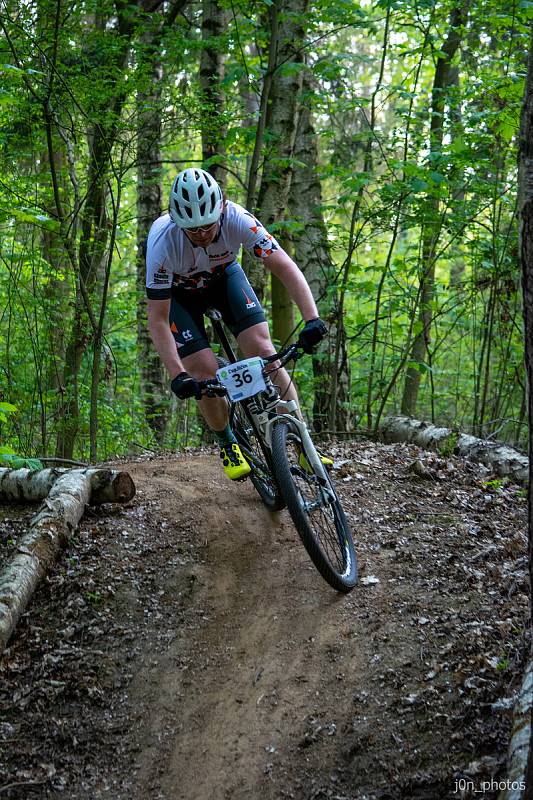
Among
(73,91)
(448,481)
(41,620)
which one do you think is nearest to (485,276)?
(448,481)

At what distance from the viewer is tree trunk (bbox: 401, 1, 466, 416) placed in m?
8.16

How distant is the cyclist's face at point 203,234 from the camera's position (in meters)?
4.48

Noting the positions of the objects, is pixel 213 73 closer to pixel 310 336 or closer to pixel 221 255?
Answer: pixel 221 255

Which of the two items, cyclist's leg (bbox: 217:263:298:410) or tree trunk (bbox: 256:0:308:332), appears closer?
cyclist's leg (bbox: 217:263:298:410)

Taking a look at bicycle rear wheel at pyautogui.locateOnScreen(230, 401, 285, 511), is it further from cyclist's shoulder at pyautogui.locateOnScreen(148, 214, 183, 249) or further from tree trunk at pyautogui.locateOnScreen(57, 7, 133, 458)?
tree trunk at pyautogui.locateOnScreen(57, 7, 133, 458)

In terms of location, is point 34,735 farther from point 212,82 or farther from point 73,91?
point 212,82

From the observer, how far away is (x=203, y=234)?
4.52 m

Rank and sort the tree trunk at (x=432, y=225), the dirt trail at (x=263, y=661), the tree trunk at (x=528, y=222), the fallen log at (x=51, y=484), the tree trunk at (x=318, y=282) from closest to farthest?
the tree trunk at (x=528, y=222) < the dirt trail at (x=263, y=661) < the fallen log at (x=51, y=484) < the tree trunk at (x=432, y=225) < the tree trunk at (x=318, y=282)

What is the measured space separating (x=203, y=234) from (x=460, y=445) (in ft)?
13.1

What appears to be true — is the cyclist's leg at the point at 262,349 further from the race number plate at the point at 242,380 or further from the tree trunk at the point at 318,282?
the tree trunk at the point at 318,282

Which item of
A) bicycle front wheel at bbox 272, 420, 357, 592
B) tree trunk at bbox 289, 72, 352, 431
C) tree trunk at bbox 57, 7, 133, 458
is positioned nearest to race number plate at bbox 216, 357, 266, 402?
bicycle front wheel at bbox 272, 420, 357, 592

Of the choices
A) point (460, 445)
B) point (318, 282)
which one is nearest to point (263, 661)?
point (460, 445)

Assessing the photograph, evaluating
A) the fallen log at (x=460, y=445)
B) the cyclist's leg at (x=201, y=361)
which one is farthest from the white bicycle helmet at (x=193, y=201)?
the fallen log at (x=460, y=445)

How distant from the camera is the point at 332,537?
14.9 ft
